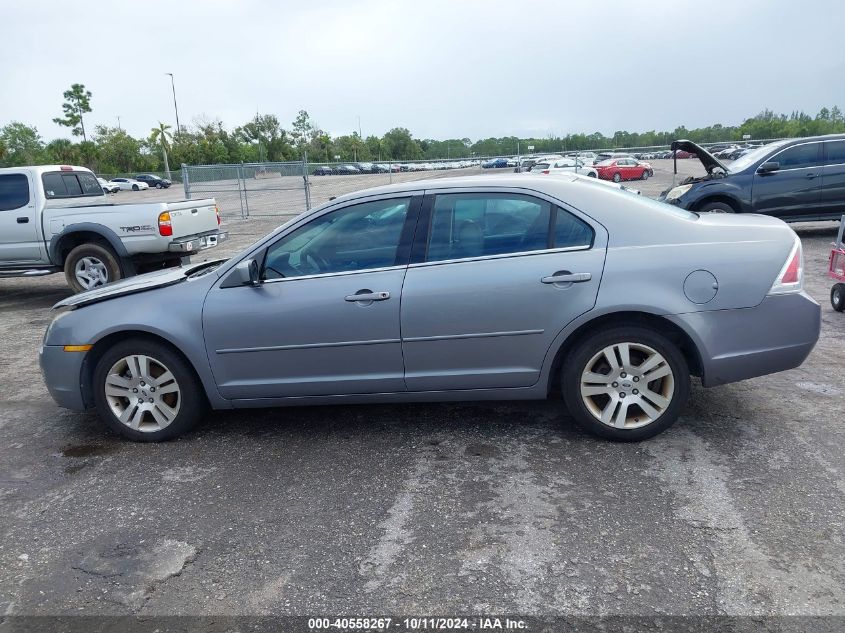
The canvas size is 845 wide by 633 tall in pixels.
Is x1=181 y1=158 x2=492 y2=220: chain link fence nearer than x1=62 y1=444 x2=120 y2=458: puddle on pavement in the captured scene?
No

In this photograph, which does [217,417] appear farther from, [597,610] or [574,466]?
[597,610]

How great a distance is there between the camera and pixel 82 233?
9672 millimetres

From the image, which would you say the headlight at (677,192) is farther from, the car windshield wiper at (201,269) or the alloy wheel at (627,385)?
the car windshield wiper at (201,269)

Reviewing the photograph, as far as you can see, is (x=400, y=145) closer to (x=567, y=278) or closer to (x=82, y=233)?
(x=82, y=233)

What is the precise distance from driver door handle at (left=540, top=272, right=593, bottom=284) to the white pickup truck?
6.87 metres

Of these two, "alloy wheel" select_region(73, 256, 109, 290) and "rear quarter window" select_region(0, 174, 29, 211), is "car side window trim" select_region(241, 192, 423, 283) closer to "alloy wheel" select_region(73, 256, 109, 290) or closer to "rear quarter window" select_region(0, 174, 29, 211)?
"alloy wheel" select_region(73, 256, 109, 290)

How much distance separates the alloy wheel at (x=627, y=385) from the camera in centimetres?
404

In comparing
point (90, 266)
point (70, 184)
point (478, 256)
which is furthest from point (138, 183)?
point (478, 256)

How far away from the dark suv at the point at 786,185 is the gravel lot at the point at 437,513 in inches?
272

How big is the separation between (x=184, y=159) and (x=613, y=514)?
8168cm

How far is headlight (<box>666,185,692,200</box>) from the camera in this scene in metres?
11.5

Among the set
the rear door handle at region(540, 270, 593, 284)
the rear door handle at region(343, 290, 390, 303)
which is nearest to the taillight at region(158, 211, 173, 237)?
the rear door handle at region(343, 290, 390, 303)

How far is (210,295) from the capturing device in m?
4.44

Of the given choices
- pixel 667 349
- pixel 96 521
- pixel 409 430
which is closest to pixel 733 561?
pixel 667 349
